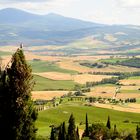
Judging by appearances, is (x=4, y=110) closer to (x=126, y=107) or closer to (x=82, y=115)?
(x=82, y=115)

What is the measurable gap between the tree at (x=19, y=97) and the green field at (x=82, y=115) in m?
94.5

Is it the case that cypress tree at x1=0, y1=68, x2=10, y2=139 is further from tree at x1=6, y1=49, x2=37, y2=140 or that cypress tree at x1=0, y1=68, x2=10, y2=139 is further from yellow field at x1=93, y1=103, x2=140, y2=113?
yellow field at x1=93, y1=103, x2=140, y2=113

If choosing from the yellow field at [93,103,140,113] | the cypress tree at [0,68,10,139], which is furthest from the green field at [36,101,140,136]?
the cypress tree at [0,68,10,139]

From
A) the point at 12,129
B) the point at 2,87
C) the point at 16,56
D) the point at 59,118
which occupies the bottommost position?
the point at 59,118

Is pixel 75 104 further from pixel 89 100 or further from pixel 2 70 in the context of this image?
pixel 2 70

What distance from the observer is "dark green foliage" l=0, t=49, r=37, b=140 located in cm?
3075

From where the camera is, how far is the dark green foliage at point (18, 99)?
30.8 m

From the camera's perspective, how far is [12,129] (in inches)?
1226

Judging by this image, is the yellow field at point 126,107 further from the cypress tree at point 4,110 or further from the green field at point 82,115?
the cypress tree at point 4,110

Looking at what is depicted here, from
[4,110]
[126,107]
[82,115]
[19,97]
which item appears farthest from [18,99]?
[126,107]

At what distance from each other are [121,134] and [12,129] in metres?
76.9

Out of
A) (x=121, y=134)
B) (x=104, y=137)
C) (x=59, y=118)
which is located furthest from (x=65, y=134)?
(x=59, y=118)

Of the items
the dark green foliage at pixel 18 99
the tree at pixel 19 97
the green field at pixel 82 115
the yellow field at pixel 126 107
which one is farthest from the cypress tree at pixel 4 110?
the yellow field at pixel 126 107

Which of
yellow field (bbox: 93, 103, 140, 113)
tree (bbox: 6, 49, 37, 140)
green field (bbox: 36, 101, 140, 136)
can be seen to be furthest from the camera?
yellow field (bbox: 93, 103, 140, 113)
